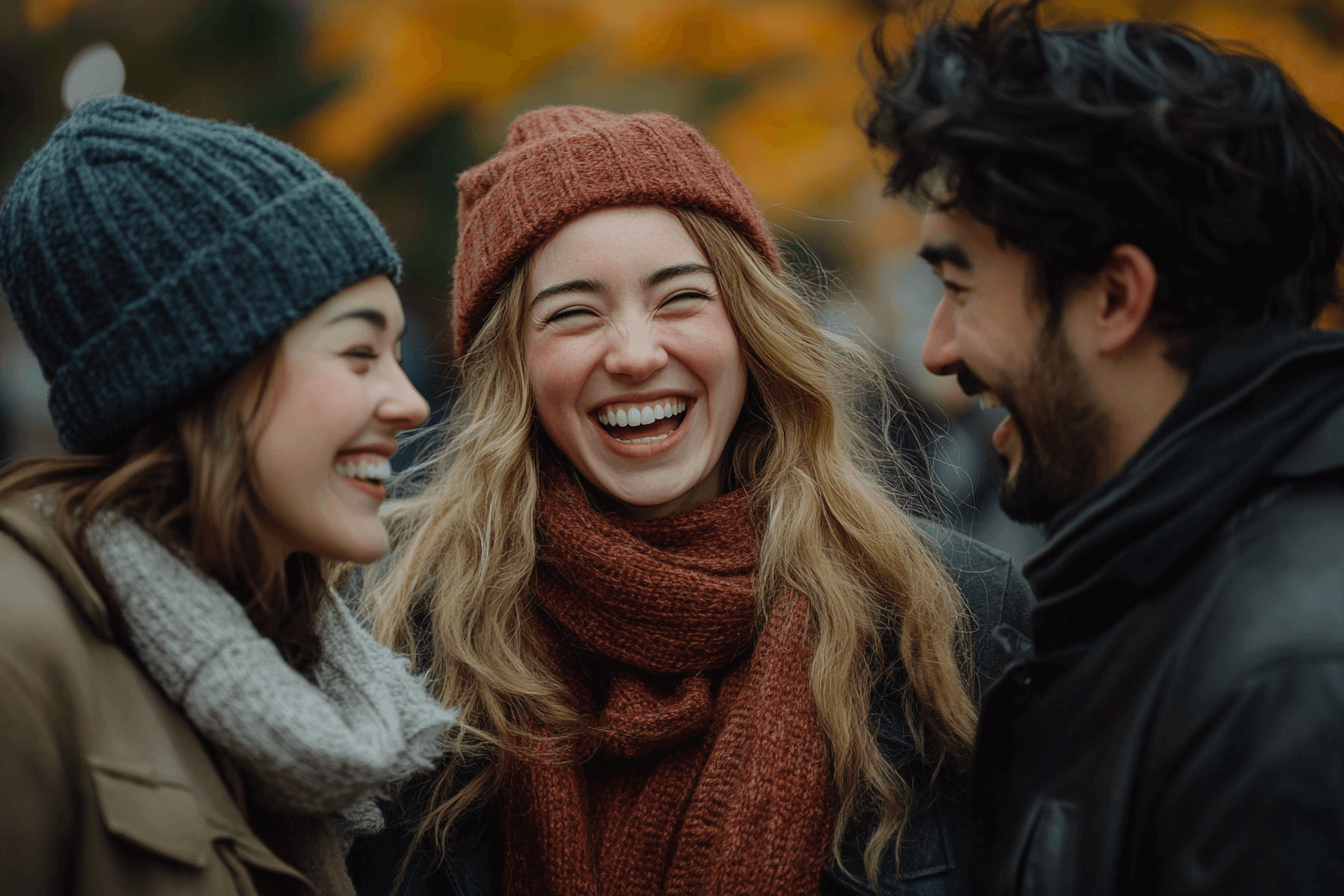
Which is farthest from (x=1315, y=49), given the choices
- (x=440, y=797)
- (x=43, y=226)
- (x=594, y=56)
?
(x=43, y=226)

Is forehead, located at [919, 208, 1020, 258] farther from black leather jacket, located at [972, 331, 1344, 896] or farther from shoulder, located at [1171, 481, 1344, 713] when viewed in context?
shoulder, located at [1171, 481, 1344, 713]

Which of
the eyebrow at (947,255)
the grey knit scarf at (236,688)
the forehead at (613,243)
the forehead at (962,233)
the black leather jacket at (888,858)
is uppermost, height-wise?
the forehead at (613,243)

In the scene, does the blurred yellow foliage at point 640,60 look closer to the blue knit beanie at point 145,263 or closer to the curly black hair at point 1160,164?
the curly black hair at point 1160,164

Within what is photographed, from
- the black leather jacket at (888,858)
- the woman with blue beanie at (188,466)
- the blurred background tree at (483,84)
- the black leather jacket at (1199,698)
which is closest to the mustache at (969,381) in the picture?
the black leather jacket at (1199,698)

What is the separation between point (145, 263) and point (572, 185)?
3.33 ft

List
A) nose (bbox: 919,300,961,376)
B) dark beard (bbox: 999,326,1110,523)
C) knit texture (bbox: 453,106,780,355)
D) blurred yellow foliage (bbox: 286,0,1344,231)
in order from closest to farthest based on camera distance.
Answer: dark beard (bbox: 999,326,1110,523) → nose (bbox: 919,300,961,376) → knit texture (bbox: 453,106,780,355) → blurred yellow foliage (bbox: 286,0,1344,231)

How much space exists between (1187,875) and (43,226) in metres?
1.78

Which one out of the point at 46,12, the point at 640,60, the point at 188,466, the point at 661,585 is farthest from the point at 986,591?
the point at 46,12

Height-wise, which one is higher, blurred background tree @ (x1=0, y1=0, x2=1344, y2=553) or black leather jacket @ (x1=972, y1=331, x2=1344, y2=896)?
blurred background tree @ (x1=0, y1=0, x2=1344, y2=553)

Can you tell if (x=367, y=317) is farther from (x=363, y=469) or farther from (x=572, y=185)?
(x=572, y=185)

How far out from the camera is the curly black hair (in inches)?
61.3

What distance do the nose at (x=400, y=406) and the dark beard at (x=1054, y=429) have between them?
0.97 m

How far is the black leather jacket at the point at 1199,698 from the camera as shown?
4.11 ft

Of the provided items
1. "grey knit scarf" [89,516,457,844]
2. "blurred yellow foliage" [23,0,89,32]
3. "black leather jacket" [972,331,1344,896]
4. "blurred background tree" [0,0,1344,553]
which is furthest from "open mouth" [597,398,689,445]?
"blurred yellow foliage" [23,0,89,32]
